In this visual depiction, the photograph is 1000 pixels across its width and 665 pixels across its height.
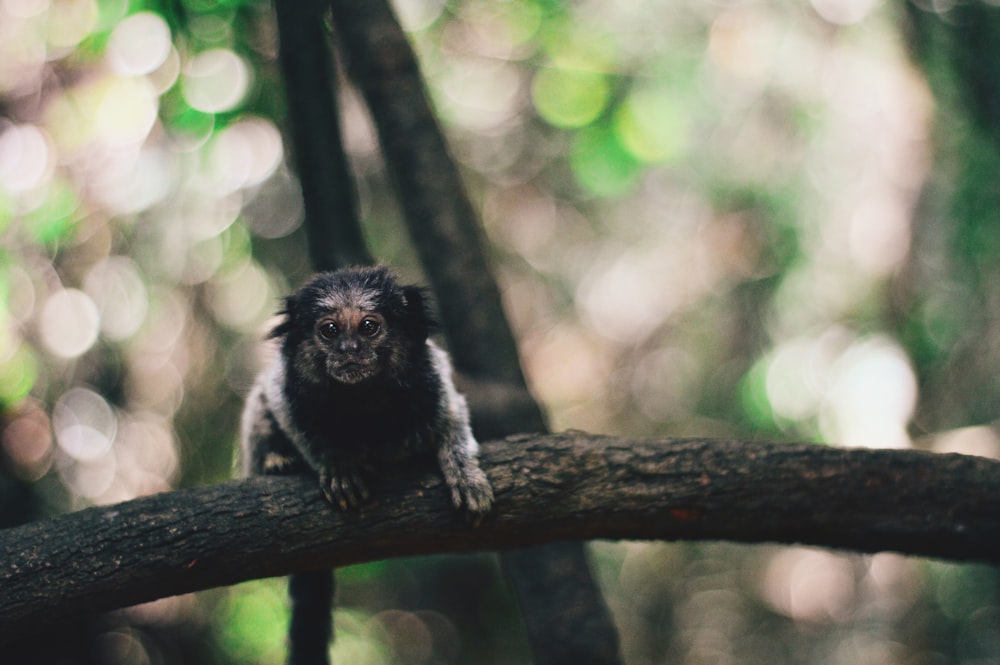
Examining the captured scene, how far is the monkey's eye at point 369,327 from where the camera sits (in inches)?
102

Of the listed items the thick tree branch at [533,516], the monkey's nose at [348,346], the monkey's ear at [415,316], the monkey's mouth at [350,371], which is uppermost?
the monkey's ear at [415,316]

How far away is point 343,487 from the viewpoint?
2.44 m

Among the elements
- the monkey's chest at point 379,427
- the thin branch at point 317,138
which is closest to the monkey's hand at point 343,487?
the monkey's chest at point 379,427

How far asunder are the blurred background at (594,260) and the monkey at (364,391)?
238 centimetres

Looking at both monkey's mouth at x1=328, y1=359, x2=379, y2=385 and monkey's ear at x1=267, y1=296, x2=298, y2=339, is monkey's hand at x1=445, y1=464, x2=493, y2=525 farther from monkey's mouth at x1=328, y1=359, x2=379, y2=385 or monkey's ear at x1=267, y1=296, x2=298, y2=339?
monkey's ear at x1=267, y1=296, x2=298, y2=339

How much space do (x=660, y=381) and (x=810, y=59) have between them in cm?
284

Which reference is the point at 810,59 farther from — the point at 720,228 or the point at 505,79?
the point at 505,79

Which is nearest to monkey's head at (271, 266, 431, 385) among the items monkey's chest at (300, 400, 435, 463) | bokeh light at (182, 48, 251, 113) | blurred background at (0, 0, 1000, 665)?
monkey's chest at (300, 400, 435, 463)

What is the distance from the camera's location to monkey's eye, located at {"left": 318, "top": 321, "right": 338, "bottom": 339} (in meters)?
2.58

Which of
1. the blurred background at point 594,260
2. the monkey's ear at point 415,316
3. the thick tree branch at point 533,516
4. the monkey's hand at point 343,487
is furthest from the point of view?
the blurred background at point 594,260

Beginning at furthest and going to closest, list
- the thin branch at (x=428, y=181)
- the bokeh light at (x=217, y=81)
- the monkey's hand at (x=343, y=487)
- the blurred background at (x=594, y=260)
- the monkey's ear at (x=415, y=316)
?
the blurred background at (x=594, y=260), the bokeh light at (x=217, y=81), the thin branch at (x=428, y=181), the monkey's ear at (x=415, y=316), the monkey's hand at (x=343, y=487)

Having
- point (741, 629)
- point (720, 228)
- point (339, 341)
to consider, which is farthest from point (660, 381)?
point (339, 341)

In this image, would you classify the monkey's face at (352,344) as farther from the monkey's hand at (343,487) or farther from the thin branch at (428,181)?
the thin branch at (428,181)

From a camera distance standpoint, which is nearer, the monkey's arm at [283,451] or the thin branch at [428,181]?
the monkey's arm at [283,451]
